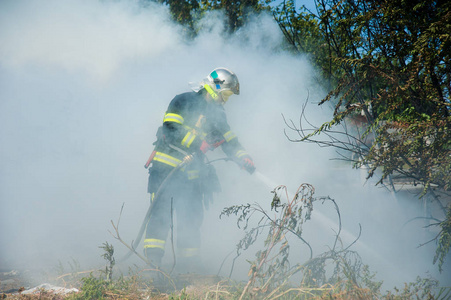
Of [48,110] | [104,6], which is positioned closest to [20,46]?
[48,110]

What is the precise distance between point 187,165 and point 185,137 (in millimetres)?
321

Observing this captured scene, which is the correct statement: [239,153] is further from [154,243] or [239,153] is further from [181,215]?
[154,243]

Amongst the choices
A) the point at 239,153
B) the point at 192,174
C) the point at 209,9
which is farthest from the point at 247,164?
the point at 209,9

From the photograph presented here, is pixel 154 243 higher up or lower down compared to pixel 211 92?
lower down

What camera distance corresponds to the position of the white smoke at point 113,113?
17.6ft

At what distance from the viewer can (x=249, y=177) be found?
5.37m

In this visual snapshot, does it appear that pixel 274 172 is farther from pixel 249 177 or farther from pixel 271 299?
pixel 271 299

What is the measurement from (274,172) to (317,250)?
1.37 metres

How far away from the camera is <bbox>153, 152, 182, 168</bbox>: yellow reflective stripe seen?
407 cm

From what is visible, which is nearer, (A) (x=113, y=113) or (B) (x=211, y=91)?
(B) (x=211, y=91)

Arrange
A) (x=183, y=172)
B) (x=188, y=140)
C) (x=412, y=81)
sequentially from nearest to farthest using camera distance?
1. (x=412, y=81)
2. (x=188, y=140)
3. (x=183, y=172)

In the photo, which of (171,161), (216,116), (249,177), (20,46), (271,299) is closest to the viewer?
(271,299)

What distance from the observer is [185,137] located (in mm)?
4027

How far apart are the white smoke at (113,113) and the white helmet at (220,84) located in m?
1.18
